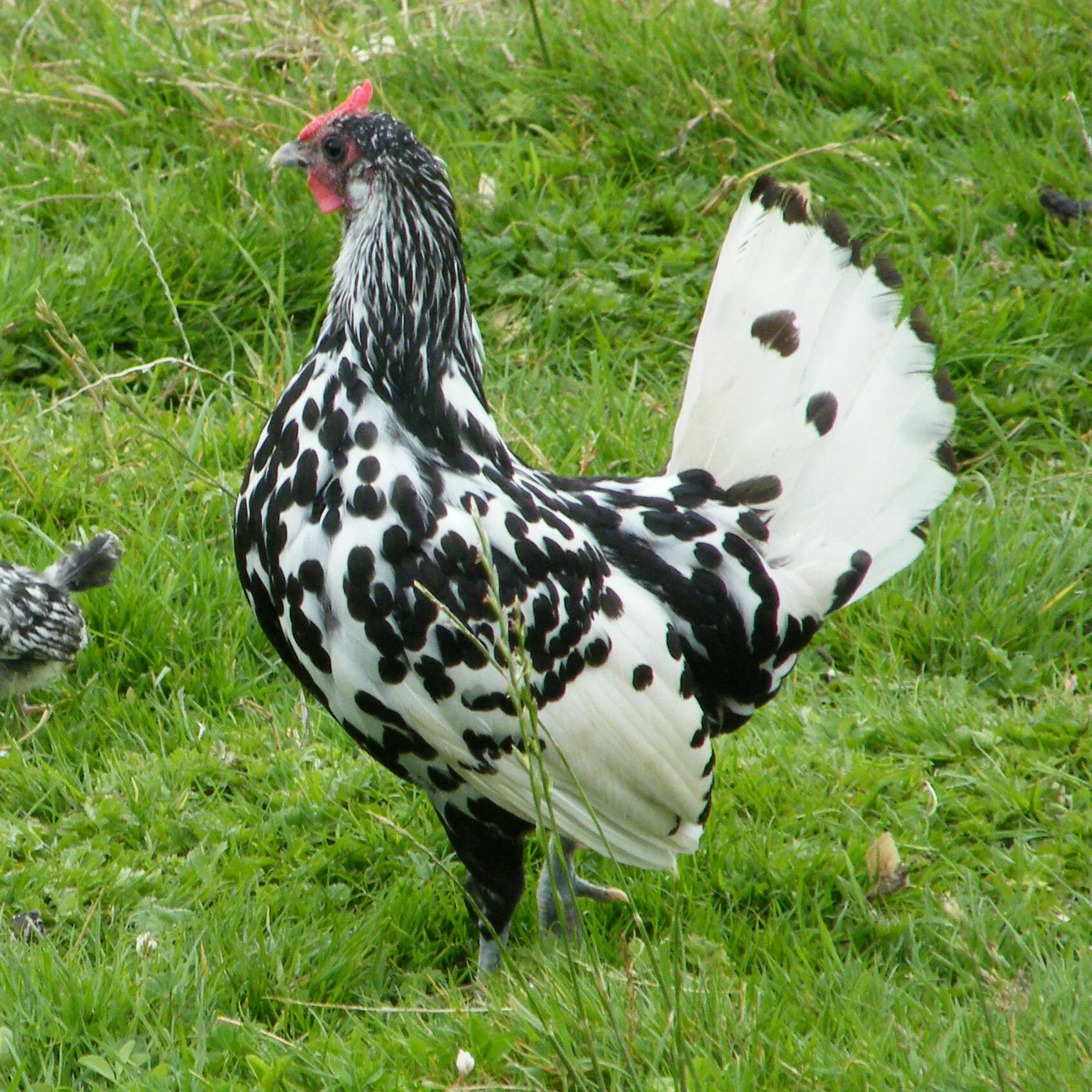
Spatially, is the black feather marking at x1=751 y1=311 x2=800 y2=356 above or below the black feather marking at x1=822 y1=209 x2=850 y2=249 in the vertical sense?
below

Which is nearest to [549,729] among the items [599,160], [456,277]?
[456,277]

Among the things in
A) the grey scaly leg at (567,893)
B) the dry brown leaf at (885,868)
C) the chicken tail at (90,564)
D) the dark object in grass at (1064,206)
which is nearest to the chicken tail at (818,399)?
the dry brown leaf at (885,868)

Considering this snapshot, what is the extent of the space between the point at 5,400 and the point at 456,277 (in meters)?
2.32

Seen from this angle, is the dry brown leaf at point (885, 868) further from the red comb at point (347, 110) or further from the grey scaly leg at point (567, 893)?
the red comb at point (347, 110)

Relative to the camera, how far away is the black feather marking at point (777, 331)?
3316 millimetres

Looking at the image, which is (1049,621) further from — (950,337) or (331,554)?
(331,554)

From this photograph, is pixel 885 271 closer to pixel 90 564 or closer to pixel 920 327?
pixel 920 327

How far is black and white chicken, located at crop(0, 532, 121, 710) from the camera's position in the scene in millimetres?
3738

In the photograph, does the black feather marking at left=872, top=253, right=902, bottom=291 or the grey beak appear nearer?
the grey beak

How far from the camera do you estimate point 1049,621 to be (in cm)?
394

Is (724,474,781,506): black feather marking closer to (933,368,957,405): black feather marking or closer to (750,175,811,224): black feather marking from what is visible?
(933,368,957,405): black feather marking

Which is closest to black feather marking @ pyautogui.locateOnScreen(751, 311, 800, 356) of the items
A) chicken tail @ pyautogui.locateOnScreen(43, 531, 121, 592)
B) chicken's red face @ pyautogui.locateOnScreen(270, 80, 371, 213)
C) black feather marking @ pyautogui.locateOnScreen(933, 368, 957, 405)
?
black feather marking @ pyautogui.locateOnScreen(933, 368, 957, 405)

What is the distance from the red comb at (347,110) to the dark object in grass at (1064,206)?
2.62m

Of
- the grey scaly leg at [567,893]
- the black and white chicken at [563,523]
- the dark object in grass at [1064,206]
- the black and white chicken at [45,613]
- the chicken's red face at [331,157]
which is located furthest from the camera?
the dark object in grass at [1064,206]
